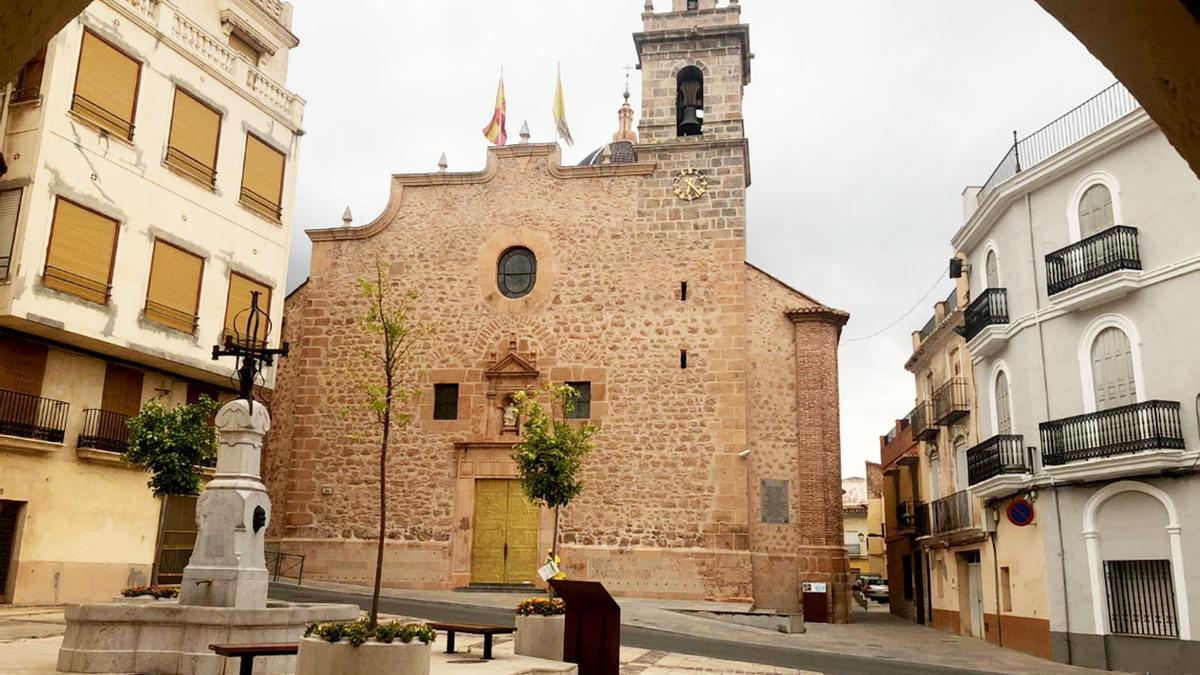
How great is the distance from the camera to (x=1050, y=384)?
1723 cm

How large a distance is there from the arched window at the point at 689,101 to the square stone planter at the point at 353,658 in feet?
66.4

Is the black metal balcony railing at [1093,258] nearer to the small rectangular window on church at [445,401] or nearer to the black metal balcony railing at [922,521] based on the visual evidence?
the black metal balcony railing at [922,521]

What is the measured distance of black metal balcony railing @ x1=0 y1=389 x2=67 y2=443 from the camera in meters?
16.3

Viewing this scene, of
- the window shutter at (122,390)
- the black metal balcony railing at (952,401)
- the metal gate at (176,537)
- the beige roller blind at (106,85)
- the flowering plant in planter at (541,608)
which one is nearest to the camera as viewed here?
the flowering plant in planter at (541,608)

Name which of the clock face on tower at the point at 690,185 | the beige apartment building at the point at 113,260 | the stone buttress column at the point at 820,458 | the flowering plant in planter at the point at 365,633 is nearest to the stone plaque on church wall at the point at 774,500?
the stone buttress column at the point at 820,458

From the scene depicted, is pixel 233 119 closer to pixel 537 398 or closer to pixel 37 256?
pixel 37 256

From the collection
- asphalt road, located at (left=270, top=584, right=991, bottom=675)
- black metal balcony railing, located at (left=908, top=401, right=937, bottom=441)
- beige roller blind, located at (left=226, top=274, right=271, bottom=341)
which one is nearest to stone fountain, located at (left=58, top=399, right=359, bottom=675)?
asphalt road, located at (left=270, top=584, right=991, bottom=675)

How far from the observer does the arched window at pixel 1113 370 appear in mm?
15773

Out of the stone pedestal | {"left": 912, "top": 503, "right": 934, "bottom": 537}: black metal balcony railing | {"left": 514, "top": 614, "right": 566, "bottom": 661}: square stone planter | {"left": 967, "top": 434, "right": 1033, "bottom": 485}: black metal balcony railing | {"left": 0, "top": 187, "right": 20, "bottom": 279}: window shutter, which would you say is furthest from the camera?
{"left": 912, "top": 503, "right": 934, "bottom": 537}: black metal balcony railing

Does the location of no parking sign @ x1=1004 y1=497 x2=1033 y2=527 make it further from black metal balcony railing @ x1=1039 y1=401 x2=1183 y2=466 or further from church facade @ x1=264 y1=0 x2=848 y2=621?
church facade @ x1=264 y1=0 x2=848 y2=621

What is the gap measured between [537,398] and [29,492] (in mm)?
10868

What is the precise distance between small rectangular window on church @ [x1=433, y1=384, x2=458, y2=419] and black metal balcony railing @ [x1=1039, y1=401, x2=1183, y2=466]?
44.5 feet

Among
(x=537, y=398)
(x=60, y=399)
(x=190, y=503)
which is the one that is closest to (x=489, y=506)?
(x=537, y=398)

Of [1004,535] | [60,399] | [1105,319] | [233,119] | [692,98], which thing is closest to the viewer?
[1105,319]
